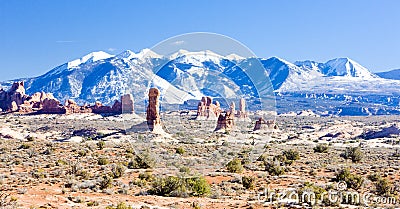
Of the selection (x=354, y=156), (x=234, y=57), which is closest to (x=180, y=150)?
(x=234, y=57)

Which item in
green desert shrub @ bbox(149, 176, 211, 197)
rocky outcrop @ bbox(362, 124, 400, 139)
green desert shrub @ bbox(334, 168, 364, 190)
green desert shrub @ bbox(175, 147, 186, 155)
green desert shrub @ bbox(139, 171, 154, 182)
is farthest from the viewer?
rocky outcrop @ bbox(362, 124, 400, 139)

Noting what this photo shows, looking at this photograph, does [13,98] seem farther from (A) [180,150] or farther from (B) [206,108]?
(A) [180,150]

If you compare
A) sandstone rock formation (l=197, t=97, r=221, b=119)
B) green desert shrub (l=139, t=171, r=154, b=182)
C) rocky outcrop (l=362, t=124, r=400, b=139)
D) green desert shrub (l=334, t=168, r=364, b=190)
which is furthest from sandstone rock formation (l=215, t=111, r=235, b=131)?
rocky outcrop (l=362, t=124, r=400, b=139)

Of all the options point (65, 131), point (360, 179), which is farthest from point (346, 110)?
point (360, 179)

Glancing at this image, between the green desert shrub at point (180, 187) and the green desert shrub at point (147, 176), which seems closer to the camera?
the green desert shrub at point (180, 187)

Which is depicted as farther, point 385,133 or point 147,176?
point 385,133

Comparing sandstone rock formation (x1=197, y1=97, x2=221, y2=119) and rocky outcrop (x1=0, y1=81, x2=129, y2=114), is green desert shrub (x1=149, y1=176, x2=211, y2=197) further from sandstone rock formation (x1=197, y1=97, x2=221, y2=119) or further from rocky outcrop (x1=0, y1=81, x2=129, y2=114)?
rocky outcrop (x1=0, y1=81, x2=129, y2=114)

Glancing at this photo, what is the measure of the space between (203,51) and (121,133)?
130 feet

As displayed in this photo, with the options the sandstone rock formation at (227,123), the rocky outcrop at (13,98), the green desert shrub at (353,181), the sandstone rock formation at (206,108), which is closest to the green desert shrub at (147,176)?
the sandstone rock formation at (206,108)

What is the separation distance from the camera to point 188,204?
1398 centimetres

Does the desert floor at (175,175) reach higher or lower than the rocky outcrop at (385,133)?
higher

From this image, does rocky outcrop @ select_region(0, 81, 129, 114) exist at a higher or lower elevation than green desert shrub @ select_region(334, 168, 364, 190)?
higher

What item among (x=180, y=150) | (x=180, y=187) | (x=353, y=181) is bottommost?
(x=353, y=181)

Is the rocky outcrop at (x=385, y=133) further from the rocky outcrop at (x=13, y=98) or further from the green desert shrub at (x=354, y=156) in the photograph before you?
the rocky outcrop at (x=13, y=98)
